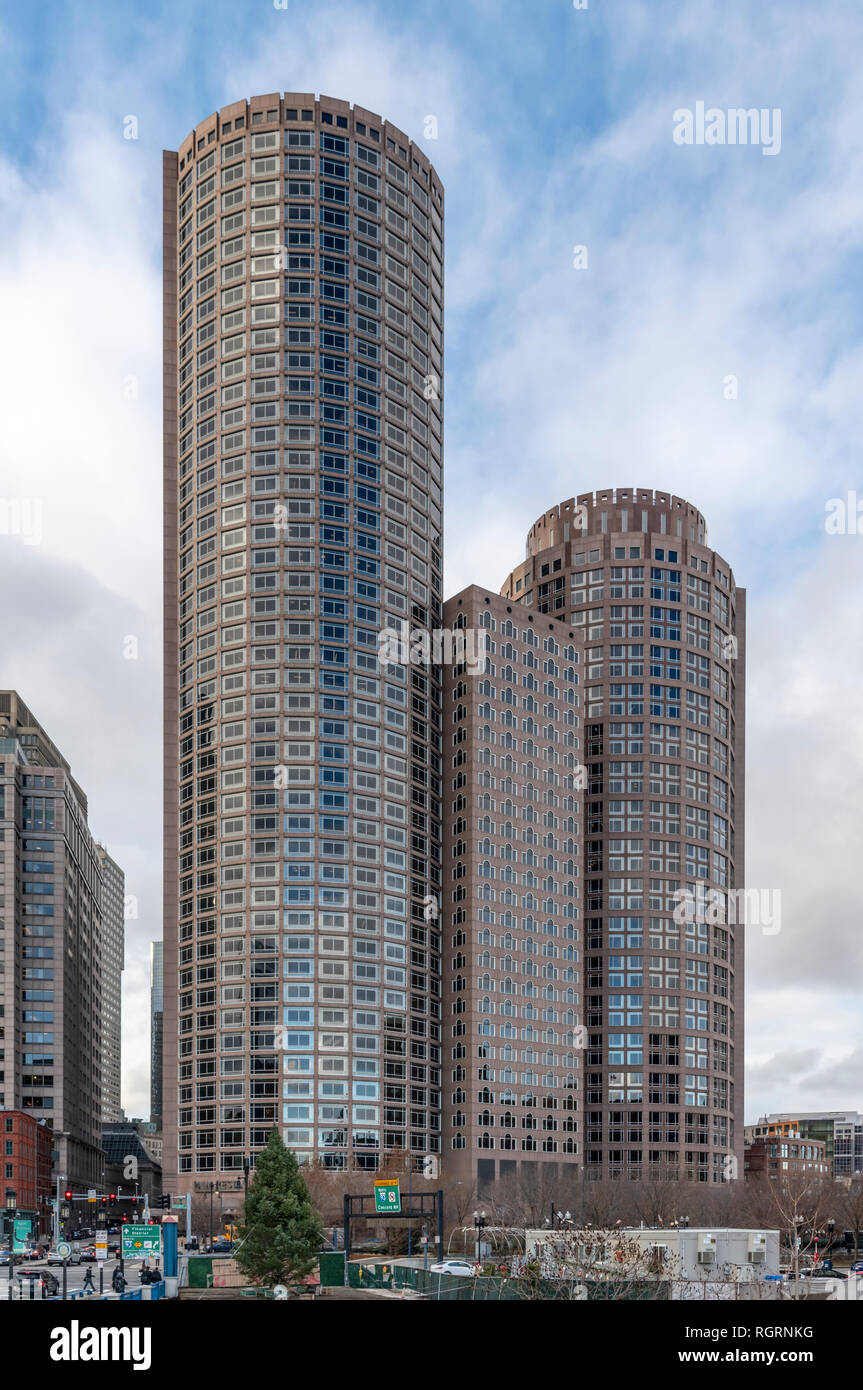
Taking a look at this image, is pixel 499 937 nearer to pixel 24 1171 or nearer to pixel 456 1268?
pixel 24 1171

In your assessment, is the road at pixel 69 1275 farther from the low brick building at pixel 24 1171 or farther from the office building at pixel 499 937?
the office building at pixel 499 937

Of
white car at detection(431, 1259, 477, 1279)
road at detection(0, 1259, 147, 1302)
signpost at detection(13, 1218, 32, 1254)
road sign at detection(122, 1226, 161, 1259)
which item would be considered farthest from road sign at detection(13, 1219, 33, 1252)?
white car at detection(431, 1259, 477, 1279)

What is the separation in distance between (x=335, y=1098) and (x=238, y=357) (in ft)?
319

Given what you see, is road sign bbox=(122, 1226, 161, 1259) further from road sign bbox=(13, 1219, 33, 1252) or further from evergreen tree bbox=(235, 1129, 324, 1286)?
road sign bbox=(13, 1219, 33, 1252)

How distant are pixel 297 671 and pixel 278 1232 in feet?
356

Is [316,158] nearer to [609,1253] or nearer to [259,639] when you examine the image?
[259,639]

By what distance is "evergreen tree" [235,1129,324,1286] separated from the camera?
77.8 metres

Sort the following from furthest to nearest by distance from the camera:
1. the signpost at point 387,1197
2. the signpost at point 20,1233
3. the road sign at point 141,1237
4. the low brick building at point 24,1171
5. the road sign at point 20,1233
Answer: the low brick building at point 24,1171 → the signpost at point 20,1233 → the road sign at point 20,1233 → the signpost at point 387,1197 → the road sign at point 141,1237

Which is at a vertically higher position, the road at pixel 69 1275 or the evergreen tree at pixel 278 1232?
the evergreen tree at pixel 278 1232

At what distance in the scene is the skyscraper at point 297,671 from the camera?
17288 cm

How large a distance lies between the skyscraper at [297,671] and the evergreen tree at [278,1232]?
88.2 meters

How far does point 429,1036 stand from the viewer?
7274 inches

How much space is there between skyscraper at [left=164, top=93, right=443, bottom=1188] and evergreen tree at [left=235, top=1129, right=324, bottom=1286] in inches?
3473

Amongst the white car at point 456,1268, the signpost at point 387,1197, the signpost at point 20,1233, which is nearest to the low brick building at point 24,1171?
the signpost at point 20,1233
